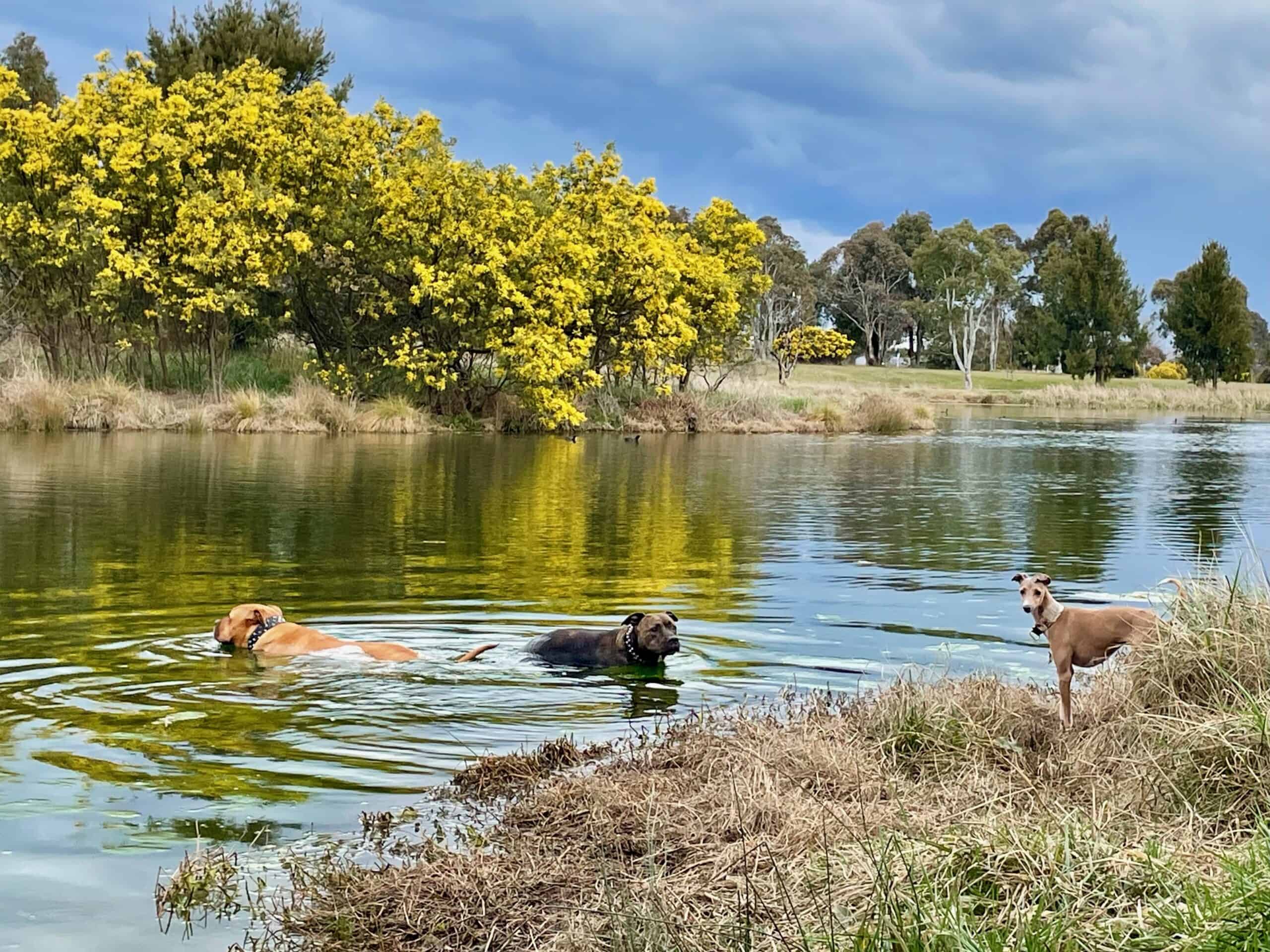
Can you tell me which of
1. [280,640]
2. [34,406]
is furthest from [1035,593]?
[34,406]

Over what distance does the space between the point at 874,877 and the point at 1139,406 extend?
262 ft

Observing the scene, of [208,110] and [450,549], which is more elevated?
[208,110]

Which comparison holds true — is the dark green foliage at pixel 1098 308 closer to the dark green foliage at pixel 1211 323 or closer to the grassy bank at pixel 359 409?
the dark green foliage at pixel 1211 323

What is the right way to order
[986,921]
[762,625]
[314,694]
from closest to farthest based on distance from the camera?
[986,921], [314,694], [762,625]

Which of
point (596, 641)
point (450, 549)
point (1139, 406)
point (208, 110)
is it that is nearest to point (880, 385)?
point (1139, 406)

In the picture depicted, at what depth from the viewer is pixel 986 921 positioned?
3.75 metres

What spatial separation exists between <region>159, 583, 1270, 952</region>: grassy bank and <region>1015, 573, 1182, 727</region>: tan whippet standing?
6.4 inches

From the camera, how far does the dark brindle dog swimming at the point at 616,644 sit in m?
8.70

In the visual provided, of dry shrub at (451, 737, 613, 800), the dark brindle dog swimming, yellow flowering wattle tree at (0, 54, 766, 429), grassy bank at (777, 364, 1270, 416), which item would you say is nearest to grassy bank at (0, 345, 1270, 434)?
yellow flowering wattle tree at (0, 54, 766, 429)

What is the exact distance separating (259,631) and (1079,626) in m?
5.50

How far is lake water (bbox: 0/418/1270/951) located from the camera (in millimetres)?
5824

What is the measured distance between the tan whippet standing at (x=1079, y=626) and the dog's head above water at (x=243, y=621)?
5.19m

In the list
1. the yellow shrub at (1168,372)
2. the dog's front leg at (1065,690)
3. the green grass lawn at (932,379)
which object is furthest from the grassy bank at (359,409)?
the yellow shrub at (1168,372)

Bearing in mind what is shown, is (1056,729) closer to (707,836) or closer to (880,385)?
(707,836)
